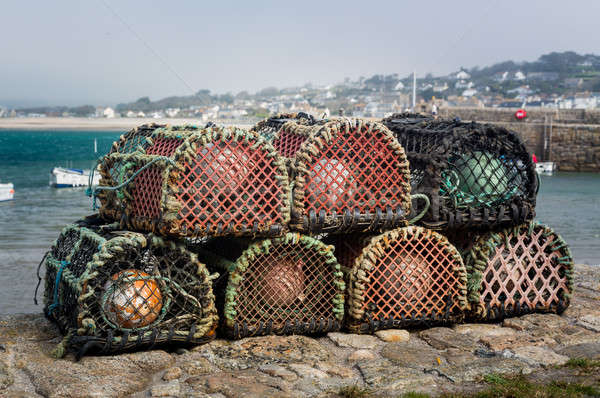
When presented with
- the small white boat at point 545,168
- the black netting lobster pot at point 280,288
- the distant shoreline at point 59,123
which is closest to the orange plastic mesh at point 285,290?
the black netting lobster pot at point 280,288

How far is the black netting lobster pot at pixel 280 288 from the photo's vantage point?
518cm

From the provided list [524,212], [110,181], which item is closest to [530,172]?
[524,212]

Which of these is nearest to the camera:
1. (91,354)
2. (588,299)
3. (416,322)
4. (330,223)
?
(91,354)

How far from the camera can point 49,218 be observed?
2005 cm

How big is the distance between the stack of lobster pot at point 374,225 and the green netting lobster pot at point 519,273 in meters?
0.26

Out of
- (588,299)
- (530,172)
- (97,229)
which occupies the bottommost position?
(588,299)

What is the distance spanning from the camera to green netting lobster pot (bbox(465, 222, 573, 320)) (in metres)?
5.94

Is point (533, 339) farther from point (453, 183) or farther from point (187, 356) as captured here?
point (187, 356)

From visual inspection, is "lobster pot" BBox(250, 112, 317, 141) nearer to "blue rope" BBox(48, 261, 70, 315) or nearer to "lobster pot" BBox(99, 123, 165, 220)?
"lobster pot" BBox(99, 123, 165, 220)

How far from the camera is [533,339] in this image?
5504 mm

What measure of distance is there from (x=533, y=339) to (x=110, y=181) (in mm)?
3677

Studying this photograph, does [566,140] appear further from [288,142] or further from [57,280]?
[57,280]

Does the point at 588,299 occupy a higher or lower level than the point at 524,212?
lower

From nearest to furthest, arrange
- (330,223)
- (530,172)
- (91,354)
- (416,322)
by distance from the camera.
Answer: (91,354) < (330,223) < (416,322) < (530,172)
